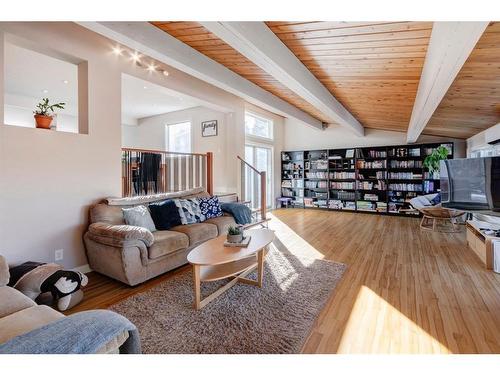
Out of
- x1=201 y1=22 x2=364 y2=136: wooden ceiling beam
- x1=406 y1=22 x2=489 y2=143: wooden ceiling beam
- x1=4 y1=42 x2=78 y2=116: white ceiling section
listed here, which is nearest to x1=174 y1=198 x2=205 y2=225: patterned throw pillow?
x1=201 y1=22 x2=364 y2=136: wooden ceiling beam

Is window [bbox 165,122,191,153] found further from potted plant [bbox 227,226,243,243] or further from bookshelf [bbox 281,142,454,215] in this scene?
potted plant [bbox 227,226,243,243]

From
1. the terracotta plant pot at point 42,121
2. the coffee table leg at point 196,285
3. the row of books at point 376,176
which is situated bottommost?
the coffee table leg at point 196,285

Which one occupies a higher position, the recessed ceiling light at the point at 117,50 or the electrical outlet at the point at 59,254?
the recessed ceiling light at the point at 117,50

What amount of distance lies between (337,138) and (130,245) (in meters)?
6.66

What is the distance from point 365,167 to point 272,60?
5.65 metres

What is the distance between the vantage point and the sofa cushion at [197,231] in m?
3.17

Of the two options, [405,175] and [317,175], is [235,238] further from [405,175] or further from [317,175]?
[405,175]

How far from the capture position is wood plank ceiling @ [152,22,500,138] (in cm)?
206

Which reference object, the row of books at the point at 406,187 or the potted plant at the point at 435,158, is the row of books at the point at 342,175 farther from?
the potted plant at the point at 435,158

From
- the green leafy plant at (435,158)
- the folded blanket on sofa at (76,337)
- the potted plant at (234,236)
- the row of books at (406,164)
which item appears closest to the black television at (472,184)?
the potted plant at (234,236)

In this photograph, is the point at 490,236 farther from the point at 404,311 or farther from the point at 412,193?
the point at 412,193

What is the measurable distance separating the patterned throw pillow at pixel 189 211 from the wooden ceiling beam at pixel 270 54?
2.06 m

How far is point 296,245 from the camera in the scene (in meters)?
4.01
